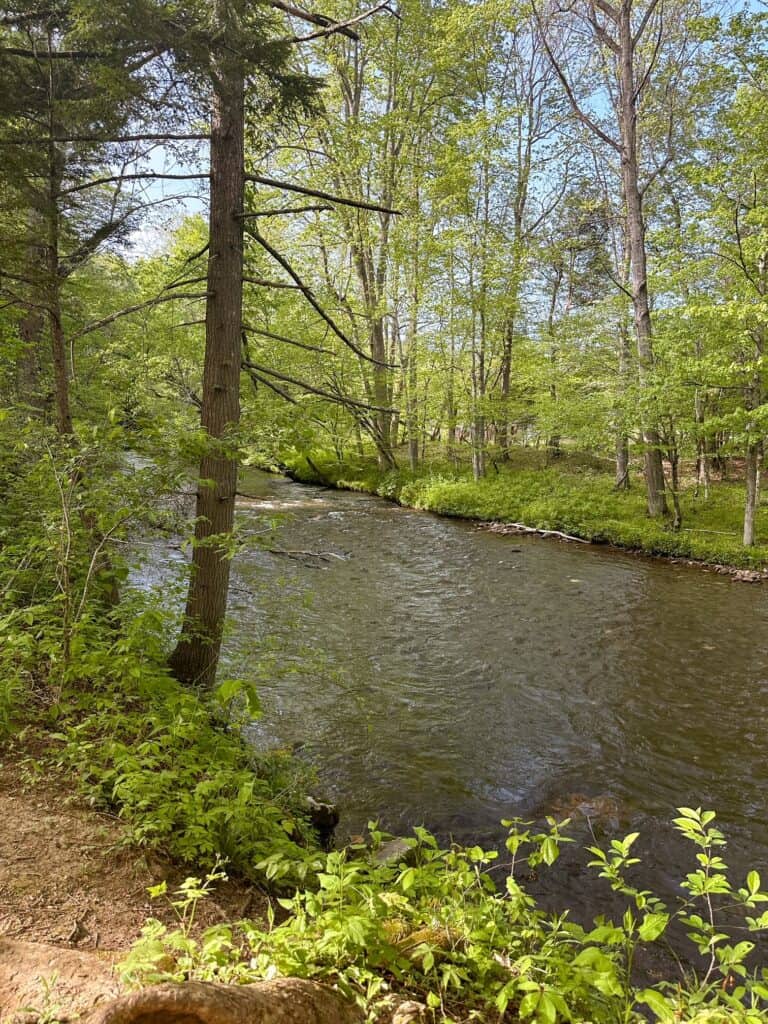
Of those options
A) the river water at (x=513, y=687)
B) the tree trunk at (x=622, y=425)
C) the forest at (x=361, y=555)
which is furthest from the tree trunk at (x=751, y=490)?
the tree trunk at (x=622, y=425)

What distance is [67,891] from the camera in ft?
7.73

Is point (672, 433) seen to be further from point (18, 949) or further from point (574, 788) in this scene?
point (18, 949)

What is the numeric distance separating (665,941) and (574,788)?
1528mm

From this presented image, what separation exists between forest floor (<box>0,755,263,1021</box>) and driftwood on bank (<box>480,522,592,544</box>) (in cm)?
1213

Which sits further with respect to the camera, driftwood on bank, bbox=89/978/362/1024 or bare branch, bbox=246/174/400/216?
bare branch, bbox=246/174/400/216

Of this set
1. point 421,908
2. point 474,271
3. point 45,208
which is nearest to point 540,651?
point 421,908

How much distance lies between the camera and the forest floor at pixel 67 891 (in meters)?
1.81

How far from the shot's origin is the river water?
15.3ft

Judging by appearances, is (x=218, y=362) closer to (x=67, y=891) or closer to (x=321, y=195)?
(x=321, y=195)

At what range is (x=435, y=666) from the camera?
713 centimetres

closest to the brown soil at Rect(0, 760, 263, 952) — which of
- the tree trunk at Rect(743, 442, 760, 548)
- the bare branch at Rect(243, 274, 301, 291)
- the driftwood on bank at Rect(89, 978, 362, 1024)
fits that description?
the driftwood on bank at Rect(89, 978, 362, 1024)

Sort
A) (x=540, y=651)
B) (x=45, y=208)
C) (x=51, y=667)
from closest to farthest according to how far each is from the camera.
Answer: (x=51, y=667), (x=45, y=208), (x=540, y=651)

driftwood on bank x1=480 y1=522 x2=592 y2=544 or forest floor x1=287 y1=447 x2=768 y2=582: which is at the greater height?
forest floor x1=287 y1=447 x2=768 y2=582

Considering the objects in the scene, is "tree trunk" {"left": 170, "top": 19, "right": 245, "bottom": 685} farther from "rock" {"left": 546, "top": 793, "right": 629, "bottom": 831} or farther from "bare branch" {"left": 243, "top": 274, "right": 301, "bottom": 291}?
"rock" {"left": 546, "top": 793, "right": 629, "bottom": 831}
